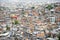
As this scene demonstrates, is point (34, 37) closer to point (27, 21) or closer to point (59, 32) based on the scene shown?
point (59, 32)

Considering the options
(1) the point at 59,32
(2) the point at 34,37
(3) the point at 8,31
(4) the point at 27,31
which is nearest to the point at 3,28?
(3) the point at 8,31

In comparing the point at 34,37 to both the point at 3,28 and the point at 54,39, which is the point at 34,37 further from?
the point at 3,28

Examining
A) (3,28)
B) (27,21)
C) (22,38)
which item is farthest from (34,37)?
(27,21)

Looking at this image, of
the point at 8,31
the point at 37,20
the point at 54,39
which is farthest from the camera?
the point at 37,20

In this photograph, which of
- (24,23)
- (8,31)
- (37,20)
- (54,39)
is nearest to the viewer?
(54,39)

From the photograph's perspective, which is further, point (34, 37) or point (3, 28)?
point (3, 28)

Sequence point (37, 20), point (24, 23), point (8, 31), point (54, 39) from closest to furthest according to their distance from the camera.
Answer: point (54, 39) < point (8, 31) < point (24, 23) < point (37, 20)

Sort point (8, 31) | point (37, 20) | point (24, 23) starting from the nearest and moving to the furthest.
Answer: point (8, 31), point (24, 23), point (37, 20)

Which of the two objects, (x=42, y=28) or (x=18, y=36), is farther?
(x=42, y=28)

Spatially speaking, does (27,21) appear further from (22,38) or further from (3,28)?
(22,38)
